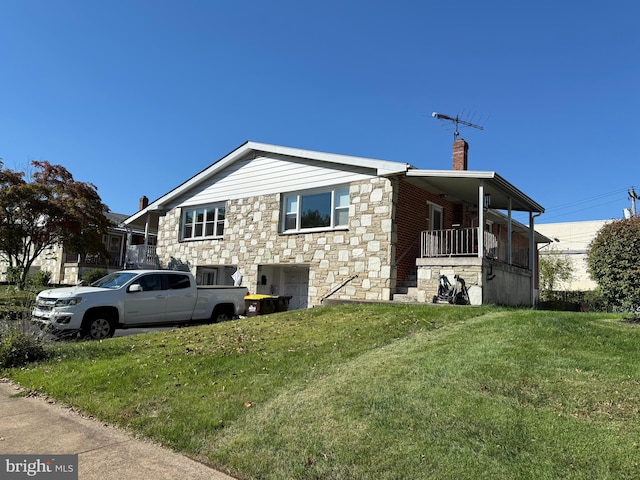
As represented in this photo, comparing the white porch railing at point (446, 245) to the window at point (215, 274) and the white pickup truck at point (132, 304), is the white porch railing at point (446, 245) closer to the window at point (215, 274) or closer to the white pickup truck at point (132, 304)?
the white pickup truck at point (132, 304)

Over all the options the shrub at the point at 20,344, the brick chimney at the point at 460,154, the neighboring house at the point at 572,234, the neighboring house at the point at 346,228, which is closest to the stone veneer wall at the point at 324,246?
the neighboring house at the point at 346,228

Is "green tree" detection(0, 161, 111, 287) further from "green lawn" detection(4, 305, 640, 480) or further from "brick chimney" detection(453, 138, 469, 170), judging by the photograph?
"brick chimney" detection(453, 138, 469, 170)

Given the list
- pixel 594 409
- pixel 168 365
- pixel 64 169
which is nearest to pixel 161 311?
pixel 168 365

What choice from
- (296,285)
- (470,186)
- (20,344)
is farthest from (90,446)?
(470,186)

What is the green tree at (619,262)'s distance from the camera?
973 centimetres

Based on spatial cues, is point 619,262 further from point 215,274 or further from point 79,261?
point 79,261

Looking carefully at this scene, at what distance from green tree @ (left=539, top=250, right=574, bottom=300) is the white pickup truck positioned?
77.5ft

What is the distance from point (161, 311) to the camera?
12.2m

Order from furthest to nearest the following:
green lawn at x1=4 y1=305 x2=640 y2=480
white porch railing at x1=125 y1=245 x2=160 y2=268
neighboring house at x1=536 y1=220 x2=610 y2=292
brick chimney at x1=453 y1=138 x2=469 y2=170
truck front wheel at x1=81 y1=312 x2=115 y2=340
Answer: neighboring house at x1=536 y1=220 x2=610 y2=292 < white porch railing at x1=125 y1=245 x2=160 y2=268 < brick chimney at x1=453 y1=138 x2=469 y2=170 < truck front wheel at x1=81 y1=312 x2=115 y2=340 < green lawn at x1=4 y1=305 x2=640 y2=480

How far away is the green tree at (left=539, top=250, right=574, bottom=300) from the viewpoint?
3061 cm

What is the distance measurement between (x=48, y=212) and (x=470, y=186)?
16915 mm

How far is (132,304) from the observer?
11547 mm

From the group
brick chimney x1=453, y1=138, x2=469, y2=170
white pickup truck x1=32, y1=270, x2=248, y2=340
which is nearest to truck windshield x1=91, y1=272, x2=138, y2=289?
white pickup truck x1=32, y1=270, x2=248, y2=340

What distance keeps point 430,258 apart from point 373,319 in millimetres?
3986
